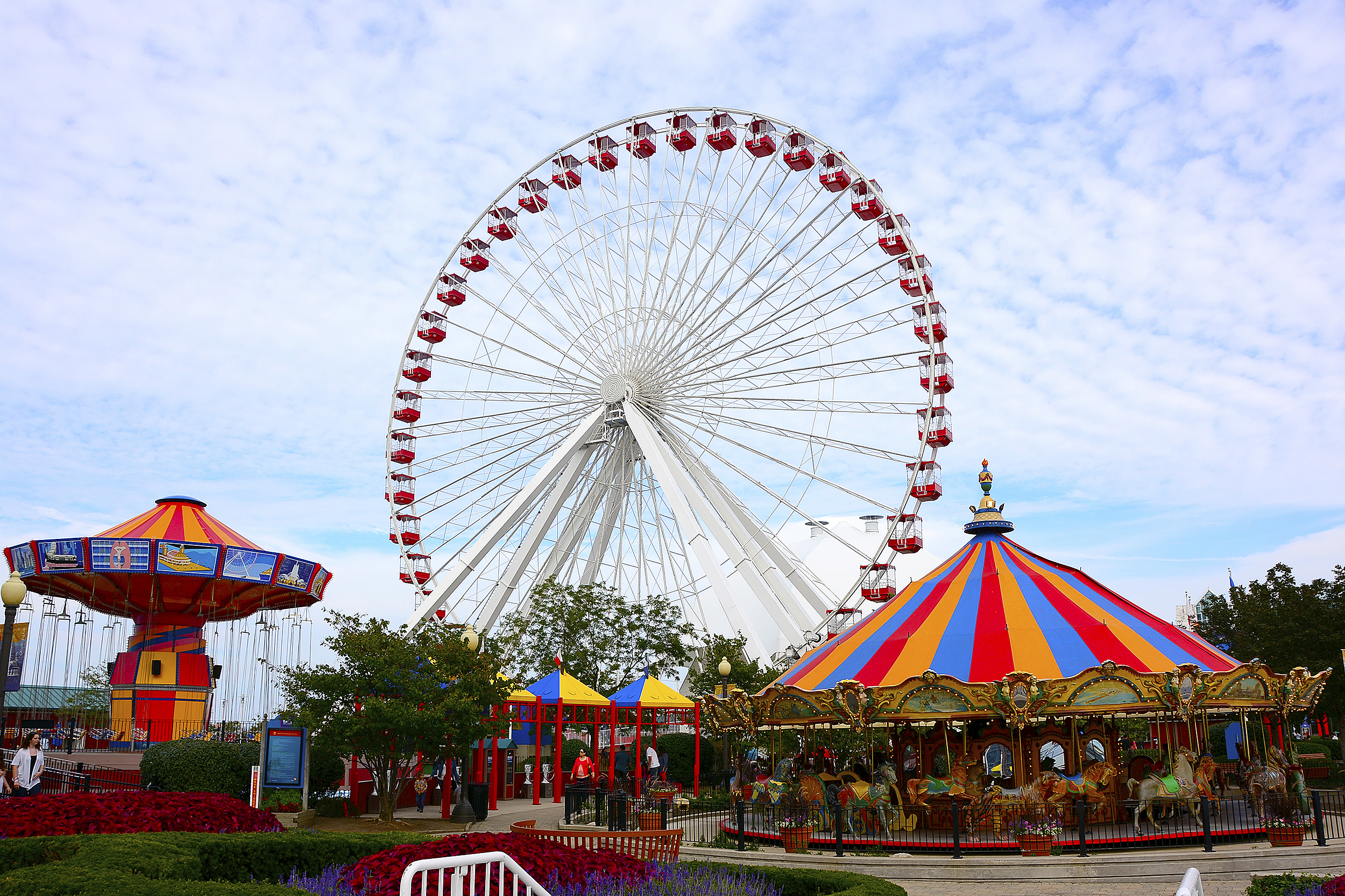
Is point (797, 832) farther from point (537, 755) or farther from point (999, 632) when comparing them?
point (537, 755)

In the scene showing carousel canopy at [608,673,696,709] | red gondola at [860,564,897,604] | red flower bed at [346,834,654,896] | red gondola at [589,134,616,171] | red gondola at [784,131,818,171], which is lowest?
red flower bed at [346,834,654,896]

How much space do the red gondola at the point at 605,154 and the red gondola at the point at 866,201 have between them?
6.92 m

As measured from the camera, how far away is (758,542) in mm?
27531

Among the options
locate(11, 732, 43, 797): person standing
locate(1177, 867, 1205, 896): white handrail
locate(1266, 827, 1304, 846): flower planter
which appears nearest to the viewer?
locate(1177, 867, 1205, 896): white handrail

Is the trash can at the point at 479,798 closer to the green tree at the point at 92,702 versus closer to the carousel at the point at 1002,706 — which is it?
the carousel at the point at 1002,706

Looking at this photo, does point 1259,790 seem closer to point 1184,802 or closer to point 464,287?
point 1184,802

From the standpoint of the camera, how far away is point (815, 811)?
52.4 ft

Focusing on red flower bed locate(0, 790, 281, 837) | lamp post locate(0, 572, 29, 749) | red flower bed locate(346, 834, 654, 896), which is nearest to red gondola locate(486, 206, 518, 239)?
lamp post locate(0, 572, 29, 749)

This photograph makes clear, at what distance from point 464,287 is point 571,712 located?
13239 millimetres

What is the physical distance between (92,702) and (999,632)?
6223 centimetres

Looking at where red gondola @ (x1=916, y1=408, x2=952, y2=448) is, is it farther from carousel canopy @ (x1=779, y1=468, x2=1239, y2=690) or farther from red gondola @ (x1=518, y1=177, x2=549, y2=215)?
red gondola @ (x1=518, y1=177, x2=549, y2=215)

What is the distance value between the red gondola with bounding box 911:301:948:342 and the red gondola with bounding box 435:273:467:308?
13293 mm

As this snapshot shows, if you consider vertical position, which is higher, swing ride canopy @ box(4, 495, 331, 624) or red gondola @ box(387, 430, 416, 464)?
red gondola @ box(387, 430, 416, 464)

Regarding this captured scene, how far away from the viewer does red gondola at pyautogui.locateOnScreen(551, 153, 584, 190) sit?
31.0 metres
